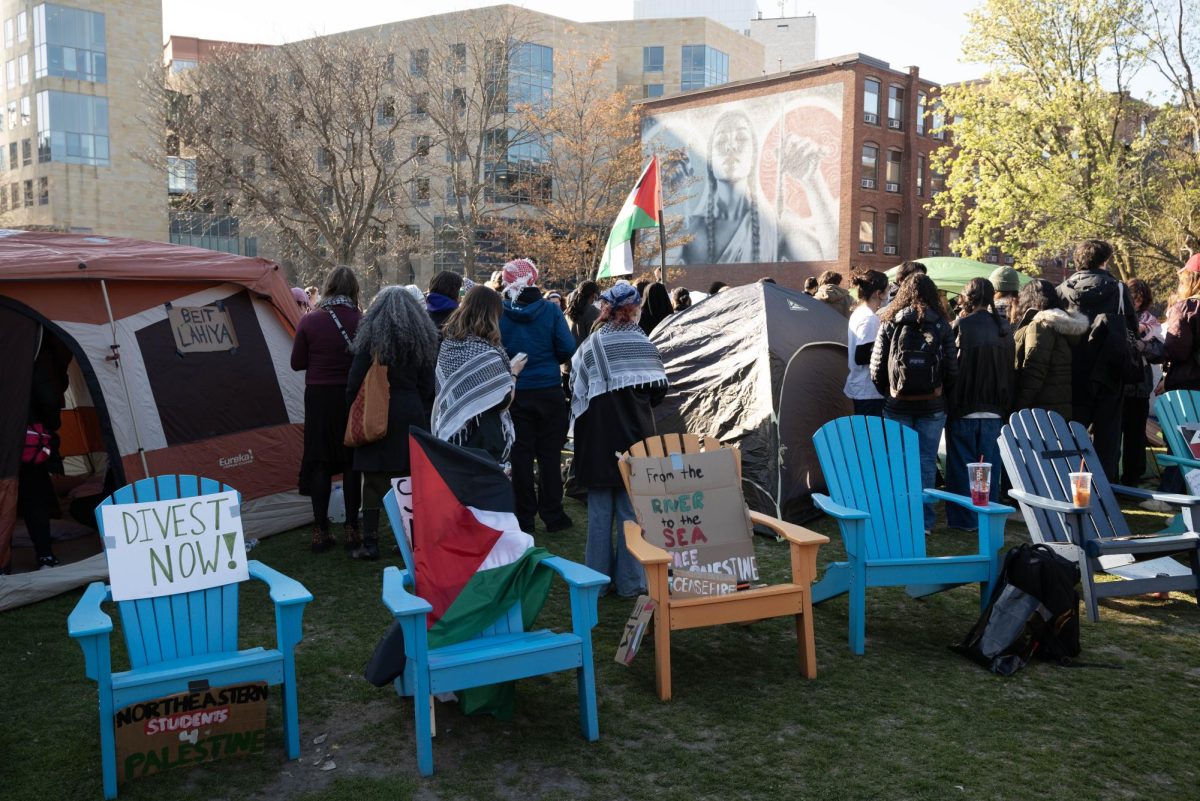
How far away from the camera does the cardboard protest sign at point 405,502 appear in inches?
164

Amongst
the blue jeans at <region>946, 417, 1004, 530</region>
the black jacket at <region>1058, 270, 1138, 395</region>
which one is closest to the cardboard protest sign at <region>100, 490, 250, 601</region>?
the blue jeans at <region>946, 417, 1004, 530</region>

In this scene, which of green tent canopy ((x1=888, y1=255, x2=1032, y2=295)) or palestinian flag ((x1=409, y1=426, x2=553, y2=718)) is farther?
green tent canopy ((x1=888, y1=255, x2=1032, y2=295))

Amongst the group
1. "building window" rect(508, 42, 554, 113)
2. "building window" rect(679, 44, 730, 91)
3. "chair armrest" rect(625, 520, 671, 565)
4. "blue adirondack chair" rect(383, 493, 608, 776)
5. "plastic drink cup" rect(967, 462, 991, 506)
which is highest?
"building window" rect(679, 44, 730, 91)

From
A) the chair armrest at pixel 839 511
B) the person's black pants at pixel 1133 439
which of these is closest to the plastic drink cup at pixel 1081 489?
the chair armrest at pixel 839 511

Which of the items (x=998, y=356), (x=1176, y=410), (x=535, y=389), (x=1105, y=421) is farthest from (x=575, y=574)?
(x=1105, y=421)

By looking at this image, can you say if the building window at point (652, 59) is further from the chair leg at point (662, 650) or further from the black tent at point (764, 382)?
the chair leg at point (662, 650)

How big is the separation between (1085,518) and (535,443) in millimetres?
3614

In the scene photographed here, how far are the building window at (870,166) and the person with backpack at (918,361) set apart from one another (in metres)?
34.8

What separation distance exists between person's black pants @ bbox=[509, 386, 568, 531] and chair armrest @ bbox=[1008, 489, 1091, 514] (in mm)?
3102

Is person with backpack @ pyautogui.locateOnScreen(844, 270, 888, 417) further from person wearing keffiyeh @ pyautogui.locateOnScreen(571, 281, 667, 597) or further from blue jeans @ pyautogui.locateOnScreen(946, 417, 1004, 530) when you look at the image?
person wearing keffiyeh @ pyautogui.locateOnScreen(571, 281, 667, 597)

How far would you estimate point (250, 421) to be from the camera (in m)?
6.95

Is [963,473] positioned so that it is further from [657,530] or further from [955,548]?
[657,530]

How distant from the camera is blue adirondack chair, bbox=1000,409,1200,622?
492 centimetres

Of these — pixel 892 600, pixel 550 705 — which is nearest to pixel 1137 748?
pixel 892 600
